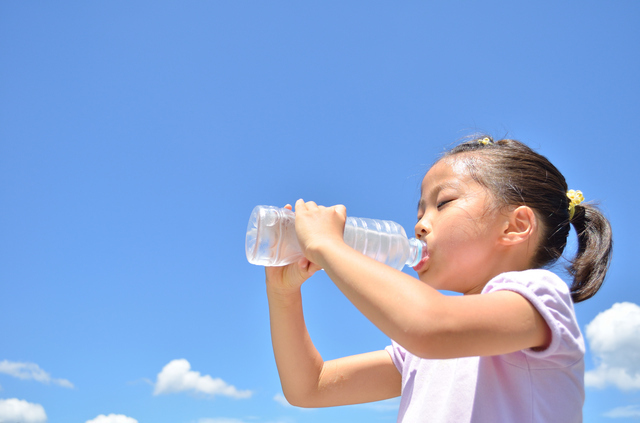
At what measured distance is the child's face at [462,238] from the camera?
2.27m

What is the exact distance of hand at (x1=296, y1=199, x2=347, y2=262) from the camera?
193 cm

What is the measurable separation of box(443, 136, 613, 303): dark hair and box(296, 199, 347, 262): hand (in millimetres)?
759

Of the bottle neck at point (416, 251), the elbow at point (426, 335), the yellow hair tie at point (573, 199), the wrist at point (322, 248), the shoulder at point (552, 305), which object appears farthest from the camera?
the yellow hair tie at point (573, 199)

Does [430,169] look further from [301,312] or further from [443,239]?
[301,312]

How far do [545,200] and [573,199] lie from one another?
0.29 m

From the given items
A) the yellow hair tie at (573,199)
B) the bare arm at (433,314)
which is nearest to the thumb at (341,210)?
the bare arm at (433,314)

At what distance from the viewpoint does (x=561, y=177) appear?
2729 mm

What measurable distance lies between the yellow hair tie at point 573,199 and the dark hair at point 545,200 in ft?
0.10

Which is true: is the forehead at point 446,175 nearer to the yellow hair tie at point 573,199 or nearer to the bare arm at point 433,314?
the yellow hair tie at point 573,199

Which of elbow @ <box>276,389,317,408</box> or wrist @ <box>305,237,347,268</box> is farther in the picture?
elbow @ <box>276,389,317,408</box>

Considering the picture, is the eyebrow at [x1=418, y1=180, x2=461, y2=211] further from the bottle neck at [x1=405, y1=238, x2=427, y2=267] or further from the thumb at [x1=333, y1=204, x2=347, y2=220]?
the thumb at [x1=333, y1=204, x2=347, y2=220]

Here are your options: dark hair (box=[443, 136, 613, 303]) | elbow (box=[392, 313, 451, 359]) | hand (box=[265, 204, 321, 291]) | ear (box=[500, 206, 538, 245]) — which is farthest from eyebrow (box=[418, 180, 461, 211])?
elbow (box=[392, 313, 451, 359])

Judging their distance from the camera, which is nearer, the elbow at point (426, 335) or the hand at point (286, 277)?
the elbow at point (426, 335)

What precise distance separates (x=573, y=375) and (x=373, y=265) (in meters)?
0.85
